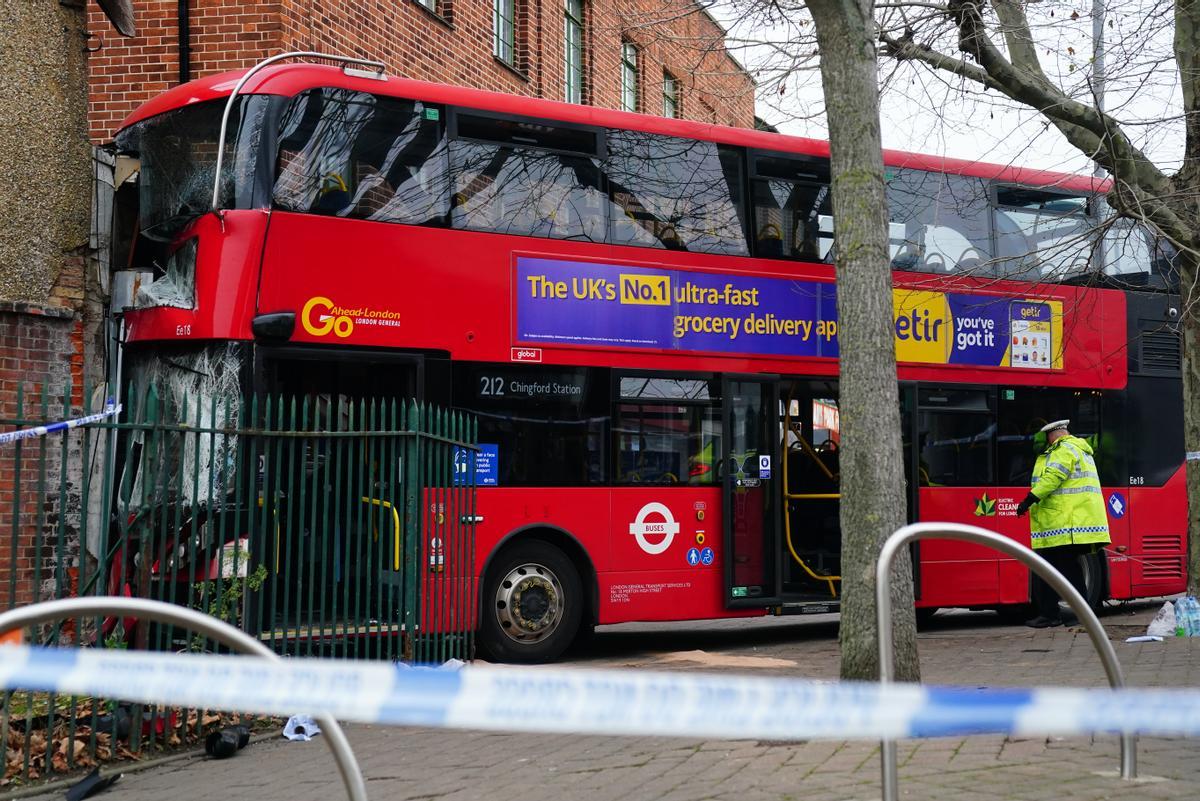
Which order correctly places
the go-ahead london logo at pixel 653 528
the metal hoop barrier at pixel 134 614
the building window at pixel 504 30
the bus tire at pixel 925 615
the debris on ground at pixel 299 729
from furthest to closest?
the building window at pixel 504 30 → the bus tire at pixel 925 615 → the go-ahead london logo at pixel 653 528 → the debris on ground at pixel 299 729 → the metal hoop barrier at pixel 134 614

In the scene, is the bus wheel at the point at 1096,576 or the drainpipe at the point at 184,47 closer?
the drainpipe at the point at 184,47

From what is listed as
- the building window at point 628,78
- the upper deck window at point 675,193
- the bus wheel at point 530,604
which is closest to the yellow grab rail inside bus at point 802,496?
the upper deck window at point 675,193

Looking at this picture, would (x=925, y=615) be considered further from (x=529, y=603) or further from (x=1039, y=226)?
(x=529, y=603)

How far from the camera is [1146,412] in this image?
46.0 ft

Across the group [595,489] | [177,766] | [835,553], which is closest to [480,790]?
[177,766]

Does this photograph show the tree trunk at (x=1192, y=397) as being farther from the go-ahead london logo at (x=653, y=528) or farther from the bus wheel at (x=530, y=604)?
the bus wheel at (x=530, y=604)

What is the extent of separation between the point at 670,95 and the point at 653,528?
1508 cm

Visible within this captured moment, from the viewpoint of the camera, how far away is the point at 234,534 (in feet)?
24.1

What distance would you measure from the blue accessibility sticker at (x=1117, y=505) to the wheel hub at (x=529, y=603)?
671 centimetres

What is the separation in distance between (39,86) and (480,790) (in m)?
7.00

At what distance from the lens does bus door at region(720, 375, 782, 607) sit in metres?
11.2

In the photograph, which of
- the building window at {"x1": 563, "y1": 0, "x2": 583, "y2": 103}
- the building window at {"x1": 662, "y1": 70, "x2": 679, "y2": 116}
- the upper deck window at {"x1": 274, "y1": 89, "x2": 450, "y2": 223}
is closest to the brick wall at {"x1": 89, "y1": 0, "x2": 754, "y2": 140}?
the building window at {"x1": 563, "y1": 0, "x2": 583, "y2": 103}

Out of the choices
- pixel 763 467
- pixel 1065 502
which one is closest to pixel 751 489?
pixel 763 467

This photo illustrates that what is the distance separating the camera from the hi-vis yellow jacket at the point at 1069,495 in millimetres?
12023
